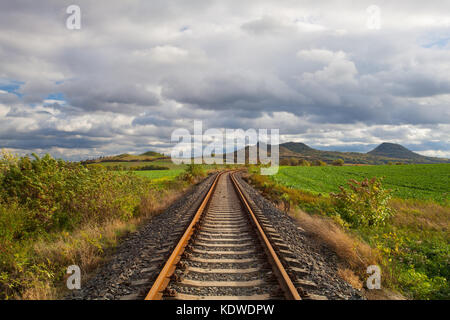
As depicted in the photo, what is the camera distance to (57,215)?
296 inches

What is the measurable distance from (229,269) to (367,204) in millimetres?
5979

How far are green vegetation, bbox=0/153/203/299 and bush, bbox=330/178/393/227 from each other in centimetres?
733

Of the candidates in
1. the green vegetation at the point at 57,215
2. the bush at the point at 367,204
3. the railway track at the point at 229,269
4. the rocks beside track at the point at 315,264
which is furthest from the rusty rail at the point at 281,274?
the bush at the point at 367,204

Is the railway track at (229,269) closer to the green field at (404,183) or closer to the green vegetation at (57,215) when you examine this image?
the green vegetation at (57,215)

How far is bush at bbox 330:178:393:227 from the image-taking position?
820 cm

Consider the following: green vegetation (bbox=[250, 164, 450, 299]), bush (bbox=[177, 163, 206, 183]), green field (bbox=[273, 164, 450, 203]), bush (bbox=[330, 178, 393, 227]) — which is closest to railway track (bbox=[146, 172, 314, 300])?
green vegetation (bbox=[250, 164, 450, 299])

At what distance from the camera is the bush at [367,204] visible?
8.20 m

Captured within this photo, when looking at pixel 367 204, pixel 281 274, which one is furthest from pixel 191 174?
pixel 281 274

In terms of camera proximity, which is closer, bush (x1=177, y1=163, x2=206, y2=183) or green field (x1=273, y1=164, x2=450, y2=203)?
green field (x1=273, y1=164, x2=450, y2=203)

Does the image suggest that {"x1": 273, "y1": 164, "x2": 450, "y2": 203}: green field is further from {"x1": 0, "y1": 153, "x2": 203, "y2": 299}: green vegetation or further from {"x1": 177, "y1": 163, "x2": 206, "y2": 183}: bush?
{"x1": 0, "y1": 153, "x2": 203, "y2": 299}: green vegetation

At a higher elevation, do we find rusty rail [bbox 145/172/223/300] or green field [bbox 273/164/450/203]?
rusty rail [bbox 145/172/223/300]

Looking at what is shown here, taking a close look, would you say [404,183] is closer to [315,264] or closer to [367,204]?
[367,204]
